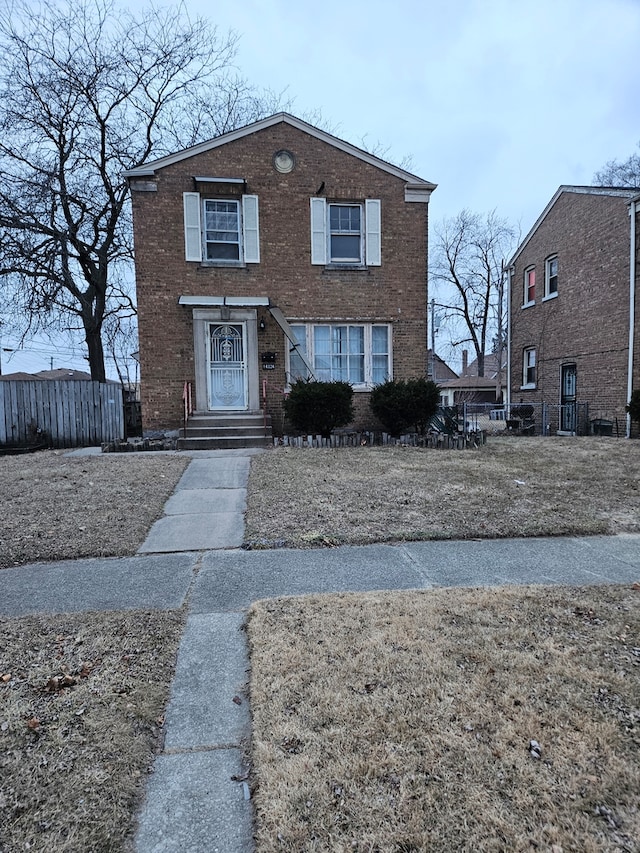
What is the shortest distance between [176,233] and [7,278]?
845 cm

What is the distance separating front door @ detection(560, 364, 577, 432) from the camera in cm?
1673

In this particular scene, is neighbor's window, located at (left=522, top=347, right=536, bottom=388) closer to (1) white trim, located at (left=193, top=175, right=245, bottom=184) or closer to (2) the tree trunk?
(1) white trim, located at (left=193, top=175, right=245, bottom=184)

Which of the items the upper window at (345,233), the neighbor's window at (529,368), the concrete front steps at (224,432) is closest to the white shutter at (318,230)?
the upper window at (345,233)

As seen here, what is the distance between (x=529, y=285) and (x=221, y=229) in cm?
1299

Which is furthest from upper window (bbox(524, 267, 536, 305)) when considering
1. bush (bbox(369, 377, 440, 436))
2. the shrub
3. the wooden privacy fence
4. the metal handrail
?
the wooden privacy fence

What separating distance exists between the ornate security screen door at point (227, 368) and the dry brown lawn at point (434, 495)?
11.0 feet

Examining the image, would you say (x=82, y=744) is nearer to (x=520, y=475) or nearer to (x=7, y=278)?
(x=520, y=475)

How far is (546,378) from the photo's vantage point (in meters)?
18.3

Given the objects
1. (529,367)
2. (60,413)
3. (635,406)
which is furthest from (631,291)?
(60,413)

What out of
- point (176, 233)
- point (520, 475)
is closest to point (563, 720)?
point (520, 475)

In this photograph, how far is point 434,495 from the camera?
6.27 m

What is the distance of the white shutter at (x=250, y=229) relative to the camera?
12.3 meters

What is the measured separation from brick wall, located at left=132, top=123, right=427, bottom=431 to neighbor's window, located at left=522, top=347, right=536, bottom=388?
27.3ft

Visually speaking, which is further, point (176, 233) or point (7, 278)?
point (7, 278)
